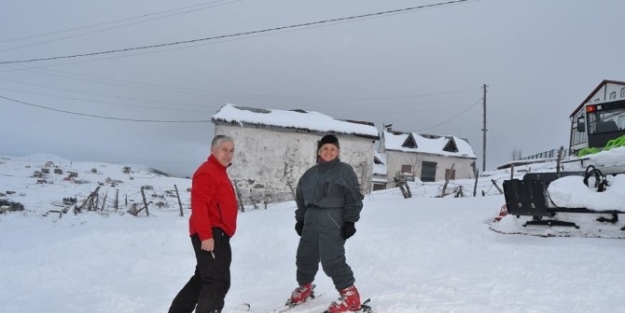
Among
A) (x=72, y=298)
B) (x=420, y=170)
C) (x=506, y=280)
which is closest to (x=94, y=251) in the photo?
(x=72, y=298)

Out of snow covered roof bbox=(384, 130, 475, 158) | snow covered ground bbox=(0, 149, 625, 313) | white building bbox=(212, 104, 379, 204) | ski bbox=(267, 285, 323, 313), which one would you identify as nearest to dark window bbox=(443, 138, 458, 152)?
snow covered roof bbox=(384, 130, 475, 158)


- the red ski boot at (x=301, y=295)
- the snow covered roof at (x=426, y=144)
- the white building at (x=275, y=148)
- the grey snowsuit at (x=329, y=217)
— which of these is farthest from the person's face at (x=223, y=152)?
the snow covered roof at (x=426, y=144)

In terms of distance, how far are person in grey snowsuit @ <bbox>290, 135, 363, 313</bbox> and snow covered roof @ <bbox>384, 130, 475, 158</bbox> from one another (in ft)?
119

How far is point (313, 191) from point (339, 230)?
462 mm

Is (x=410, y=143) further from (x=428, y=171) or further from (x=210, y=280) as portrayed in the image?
(x=210, y=280)

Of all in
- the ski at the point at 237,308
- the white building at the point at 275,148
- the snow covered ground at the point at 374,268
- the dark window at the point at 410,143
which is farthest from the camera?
the dark window at the point at 410,143

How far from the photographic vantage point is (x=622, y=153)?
23.2ft

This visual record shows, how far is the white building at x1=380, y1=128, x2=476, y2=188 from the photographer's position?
39938mm

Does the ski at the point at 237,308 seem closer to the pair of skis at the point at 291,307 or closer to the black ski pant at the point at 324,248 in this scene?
the pair of skis at the point at 291,307

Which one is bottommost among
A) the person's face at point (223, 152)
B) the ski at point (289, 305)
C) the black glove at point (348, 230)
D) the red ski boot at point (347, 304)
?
the ski at point (289, 305)

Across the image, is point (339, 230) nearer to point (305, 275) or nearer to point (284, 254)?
point (305, 275)

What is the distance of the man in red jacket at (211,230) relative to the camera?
333 cm

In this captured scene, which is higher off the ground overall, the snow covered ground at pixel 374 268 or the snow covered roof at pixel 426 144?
the snow covered roof at pixel 426 144

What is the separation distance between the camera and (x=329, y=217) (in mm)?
4004
